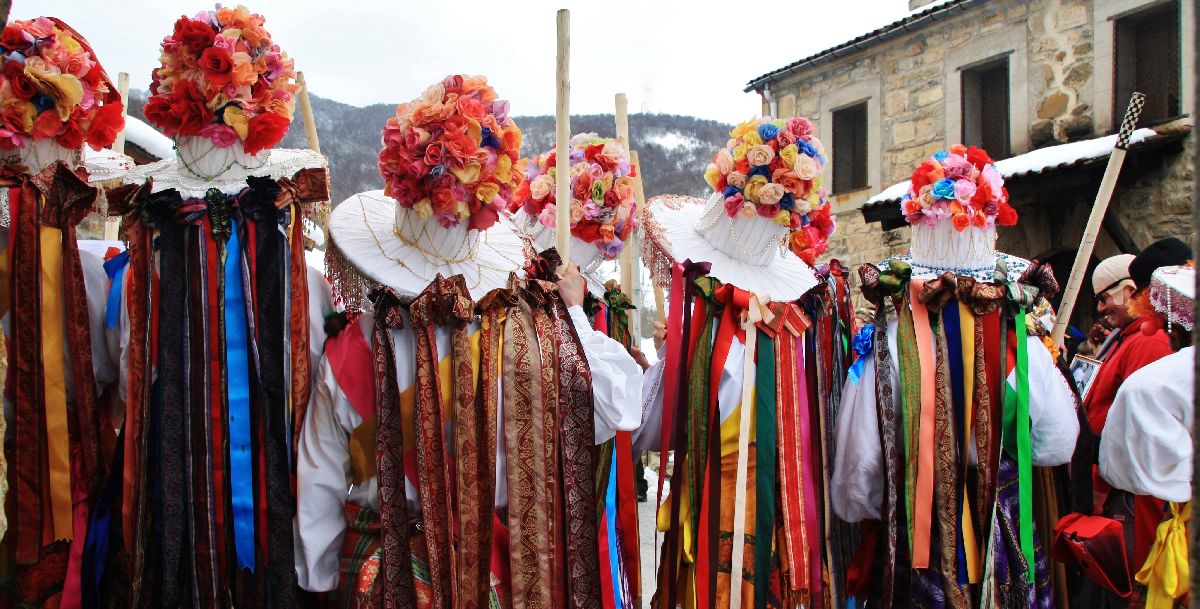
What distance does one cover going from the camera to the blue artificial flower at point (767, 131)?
10.8 ft

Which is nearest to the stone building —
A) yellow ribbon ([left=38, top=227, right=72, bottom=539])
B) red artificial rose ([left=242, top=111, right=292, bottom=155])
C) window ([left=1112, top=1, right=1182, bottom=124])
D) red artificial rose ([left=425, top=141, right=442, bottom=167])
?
window ([left=1112, top=1, right=1182, bottom=124])

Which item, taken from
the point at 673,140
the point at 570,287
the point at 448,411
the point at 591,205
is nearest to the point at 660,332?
the point at 591,205

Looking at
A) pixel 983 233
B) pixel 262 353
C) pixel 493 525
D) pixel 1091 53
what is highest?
Answer: pixel 1091 53

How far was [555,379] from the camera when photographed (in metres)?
2.56

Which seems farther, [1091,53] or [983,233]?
[1091,53]

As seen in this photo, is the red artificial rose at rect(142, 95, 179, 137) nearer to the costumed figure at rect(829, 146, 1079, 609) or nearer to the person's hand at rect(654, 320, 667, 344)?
the costumed figure at rect(829, 146, 1079, 609)

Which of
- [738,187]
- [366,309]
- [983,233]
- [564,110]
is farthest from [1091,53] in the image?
[366,309]

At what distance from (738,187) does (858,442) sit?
43.2 inches

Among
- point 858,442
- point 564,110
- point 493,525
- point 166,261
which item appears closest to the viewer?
point 166,261

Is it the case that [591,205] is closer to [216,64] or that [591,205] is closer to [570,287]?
[570,287]

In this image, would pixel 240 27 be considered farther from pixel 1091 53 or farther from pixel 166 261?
pixel 1091 53

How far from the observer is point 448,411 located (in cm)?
244

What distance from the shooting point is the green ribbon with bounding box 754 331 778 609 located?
2898 mm

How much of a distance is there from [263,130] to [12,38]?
0.77 metres
